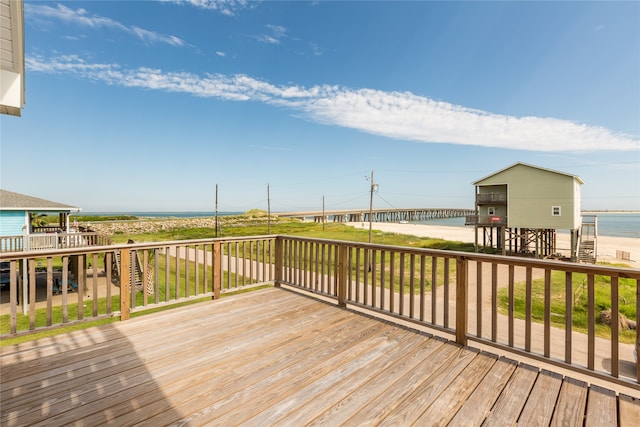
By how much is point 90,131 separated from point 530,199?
106ft

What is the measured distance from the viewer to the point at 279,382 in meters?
1.96

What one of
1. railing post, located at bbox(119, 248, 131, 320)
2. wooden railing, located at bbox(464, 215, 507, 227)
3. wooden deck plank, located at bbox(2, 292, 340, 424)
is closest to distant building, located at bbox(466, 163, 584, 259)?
wooden railing, located at bbox(464, 215, 507, 227)

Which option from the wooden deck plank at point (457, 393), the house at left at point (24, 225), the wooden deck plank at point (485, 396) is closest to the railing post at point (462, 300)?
the wooden deck plank at point (457, 393)

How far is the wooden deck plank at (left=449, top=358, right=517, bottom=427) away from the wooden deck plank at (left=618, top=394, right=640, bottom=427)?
0.57m

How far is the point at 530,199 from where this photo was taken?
1794 centimetres

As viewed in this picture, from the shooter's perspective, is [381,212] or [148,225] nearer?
[148,225]

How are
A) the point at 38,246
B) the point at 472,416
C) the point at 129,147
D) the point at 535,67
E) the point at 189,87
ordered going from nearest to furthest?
the point at 472,416 < the point at 38,246 < the point at 189,87 < the point at 535,67 < the point at 129,147

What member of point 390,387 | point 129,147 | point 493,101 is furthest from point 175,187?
point 390,387

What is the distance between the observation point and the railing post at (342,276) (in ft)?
12.1

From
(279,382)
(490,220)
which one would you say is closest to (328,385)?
(279,382)

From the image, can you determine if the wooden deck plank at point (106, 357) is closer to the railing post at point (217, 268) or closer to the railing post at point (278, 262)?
the railing post at point (217, 268)

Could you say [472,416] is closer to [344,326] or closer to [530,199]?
[344,326]

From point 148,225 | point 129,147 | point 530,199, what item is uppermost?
point 129,147

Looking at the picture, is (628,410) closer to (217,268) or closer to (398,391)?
(398,391)
